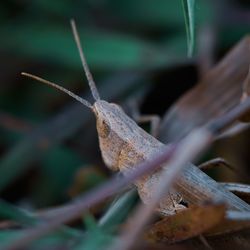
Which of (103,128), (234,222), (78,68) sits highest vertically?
(78,68)

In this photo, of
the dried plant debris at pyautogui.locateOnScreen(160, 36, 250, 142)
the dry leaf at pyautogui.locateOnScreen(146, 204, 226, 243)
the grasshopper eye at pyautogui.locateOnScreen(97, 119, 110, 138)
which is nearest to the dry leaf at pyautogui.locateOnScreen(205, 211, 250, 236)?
the dry leaf at pyautogui.locateOnScreen(146, 204, 226, 243)

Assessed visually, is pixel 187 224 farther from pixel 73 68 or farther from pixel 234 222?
pixel 73 68

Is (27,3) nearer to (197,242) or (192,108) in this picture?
(192,108)

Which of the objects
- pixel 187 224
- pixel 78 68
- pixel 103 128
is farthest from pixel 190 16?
pixel 78 68


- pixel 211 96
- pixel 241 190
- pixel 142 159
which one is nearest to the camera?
pixel 241 190

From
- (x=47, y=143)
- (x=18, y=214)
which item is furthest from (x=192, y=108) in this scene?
(x=18, y=214)

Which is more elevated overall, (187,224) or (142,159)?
(142,159)

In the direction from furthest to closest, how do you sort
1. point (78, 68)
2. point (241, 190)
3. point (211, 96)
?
point (78, 68)
point (211, 96)
point (241, 190)

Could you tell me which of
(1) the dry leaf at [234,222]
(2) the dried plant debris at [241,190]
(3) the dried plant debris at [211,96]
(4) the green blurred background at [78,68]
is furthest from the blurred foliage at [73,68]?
(1) the dry leaf at [234,222]
